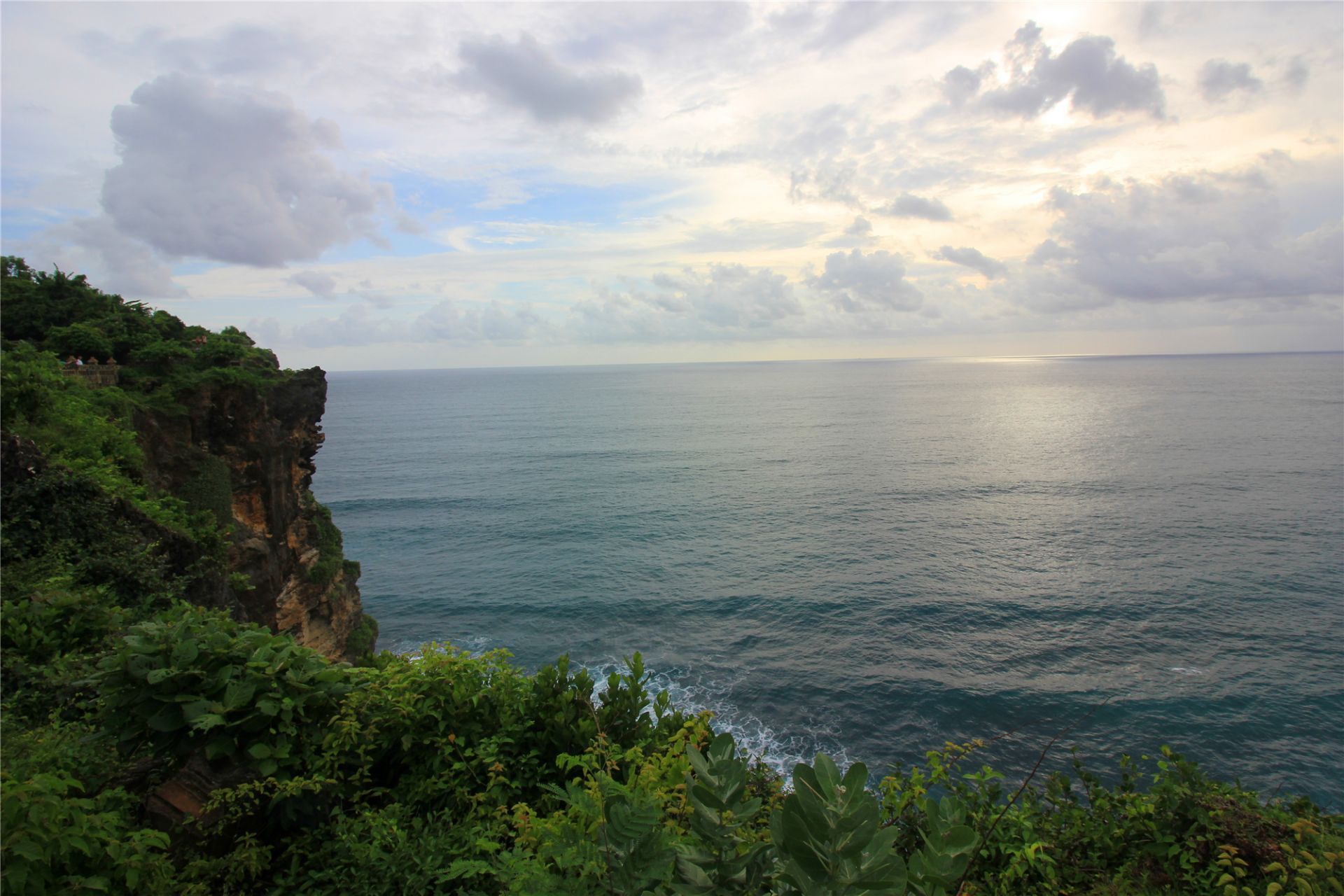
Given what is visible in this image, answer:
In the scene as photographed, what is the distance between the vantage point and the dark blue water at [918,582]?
30703 mm

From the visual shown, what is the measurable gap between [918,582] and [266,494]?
1523 inches

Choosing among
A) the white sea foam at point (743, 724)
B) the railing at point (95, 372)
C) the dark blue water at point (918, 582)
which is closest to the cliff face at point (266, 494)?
the railing at point (95, 372)

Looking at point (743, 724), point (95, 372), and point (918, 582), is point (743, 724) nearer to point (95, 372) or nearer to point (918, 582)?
point (918, 582)

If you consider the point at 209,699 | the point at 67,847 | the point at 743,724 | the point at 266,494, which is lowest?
the point at 743,724

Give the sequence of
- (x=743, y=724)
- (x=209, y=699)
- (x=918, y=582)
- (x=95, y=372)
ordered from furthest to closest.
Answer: (x=918, y=582) → (x=743, y=724) → (x=95, y=372) → (x=209, y=699)

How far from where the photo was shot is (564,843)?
425cm

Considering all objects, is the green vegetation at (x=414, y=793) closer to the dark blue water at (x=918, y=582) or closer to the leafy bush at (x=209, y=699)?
the leafy bush at (x=209, y=699)

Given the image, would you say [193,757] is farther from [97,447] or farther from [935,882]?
[97,447]

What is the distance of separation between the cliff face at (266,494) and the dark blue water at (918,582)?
24.1 feet

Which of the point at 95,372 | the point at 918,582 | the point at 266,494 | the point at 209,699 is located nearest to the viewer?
the point at 209,699

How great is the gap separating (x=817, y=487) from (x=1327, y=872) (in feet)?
220

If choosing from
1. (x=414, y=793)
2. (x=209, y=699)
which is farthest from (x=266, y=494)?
(x=414, y=793)

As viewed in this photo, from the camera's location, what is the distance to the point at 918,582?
45.2 metres

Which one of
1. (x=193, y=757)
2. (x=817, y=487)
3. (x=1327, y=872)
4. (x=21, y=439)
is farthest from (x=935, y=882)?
(x=817, y=487)
